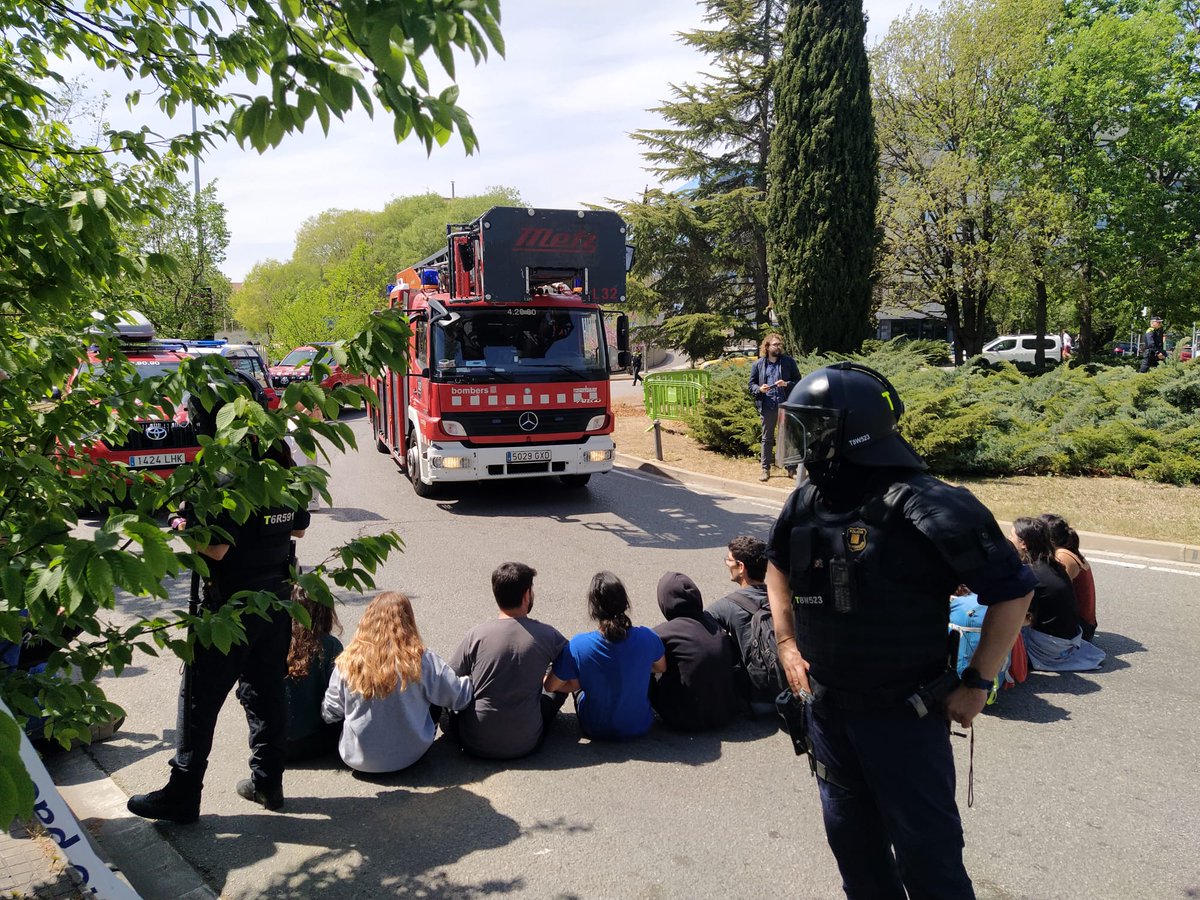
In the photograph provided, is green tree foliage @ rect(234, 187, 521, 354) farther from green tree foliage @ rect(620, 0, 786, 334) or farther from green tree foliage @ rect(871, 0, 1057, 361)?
green tree foliage @ rect(871, 0, 1057, 361)

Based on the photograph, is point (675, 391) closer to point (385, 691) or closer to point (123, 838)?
point (385, 691)

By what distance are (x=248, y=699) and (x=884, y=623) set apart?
9.43 feet

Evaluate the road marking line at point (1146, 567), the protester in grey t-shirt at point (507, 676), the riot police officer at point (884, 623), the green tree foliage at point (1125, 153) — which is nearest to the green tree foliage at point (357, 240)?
the green tree foliage at point (1125, 153)

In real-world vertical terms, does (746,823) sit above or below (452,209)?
below

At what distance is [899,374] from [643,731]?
10.1 meters

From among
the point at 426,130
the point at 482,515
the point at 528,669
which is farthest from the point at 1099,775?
the point at 482,515

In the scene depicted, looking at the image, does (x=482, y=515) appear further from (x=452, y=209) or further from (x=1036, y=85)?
(x=452, y=209)

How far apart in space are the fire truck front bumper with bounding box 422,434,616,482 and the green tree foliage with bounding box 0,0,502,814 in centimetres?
619

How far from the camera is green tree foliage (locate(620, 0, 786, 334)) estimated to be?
28938mm

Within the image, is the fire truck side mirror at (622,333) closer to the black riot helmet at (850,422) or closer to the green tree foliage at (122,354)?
the green tree foliage at (122,354)

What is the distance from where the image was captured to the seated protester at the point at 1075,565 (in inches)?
207

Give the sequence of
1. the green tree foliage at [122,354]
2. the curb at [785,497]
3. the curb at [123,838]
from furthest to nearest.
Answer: the curb at [785,497] → the curb at [123,838] → the green tree foliage at [122,354]

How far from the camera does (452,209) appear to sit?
5756cm

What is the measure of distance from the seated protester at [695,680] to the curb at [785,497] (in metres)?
5.32
